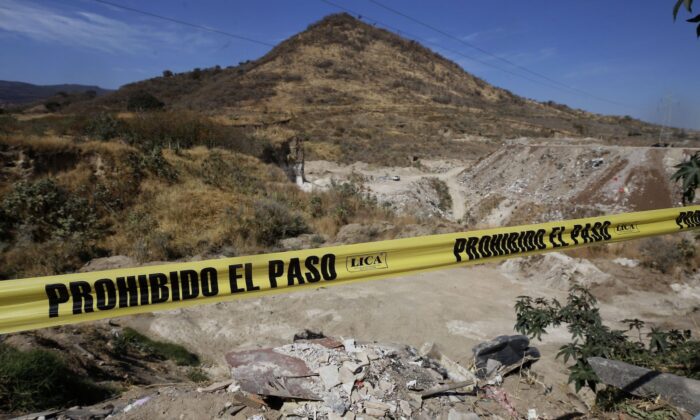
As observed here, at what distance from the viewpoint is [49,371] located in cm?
404

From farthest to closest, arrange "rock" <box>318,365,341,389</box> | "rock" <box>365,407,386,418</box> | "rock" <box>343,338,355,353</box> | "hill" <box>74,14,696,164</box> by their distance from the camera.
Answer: "hill" <box>74,14,696,164</box>, "rock" <box>343,338,355,353</box>, "rock" <box>318,365,341,389</box>, "rock" <box>365,407,386,418</box>

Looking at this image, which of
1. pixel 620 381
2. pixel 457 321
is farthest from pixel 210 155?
pixel 620 381

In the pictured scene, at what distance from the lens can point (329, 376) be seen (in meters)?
3.90

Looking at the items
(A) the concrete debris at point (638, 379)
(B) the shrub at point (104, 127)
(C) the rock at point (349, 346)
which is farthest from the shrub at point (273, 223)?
(A) the concrete debris at point (638, 379)

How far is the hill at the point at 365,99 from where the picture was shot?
40.2m

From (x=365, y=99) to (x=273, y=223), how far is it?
48900 mm

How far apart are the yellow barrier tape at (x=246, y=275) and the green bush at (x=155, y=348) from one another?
11.5 ft

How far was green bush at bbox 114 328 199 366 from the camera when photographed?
20.0 ft

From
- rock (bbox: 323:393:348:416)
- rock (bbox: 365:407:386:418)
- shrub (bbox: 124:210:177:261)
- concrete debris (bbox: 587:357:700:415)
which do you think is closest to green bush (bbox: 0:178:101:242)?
shrub (bbox: 124:210:177:261)

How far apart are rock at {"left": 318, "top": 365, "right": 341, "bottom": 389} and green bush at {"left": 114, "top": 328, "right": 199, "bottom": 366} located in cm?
323

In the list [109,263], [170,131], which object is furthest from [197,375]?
[170,131]

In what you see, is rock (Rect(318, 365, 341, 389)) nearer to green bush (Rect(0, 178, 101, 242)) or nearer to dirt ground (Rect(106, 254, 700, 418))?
dirt ground (Rect(106, 254, 700, 418))

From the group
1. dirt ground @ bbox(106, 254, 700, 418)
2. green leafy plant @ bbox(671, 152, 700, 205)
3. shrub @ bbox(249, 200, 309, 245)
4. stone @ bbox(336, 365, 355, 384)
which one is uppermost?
green leafy plant @ bbox(671, 152, 700, 205)

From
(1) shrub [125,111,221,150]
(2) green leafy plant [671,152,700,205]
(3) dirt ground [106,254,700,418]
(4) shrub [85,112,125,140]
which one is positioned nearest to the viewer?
(2) green leafy plant [671,152,700,205]
